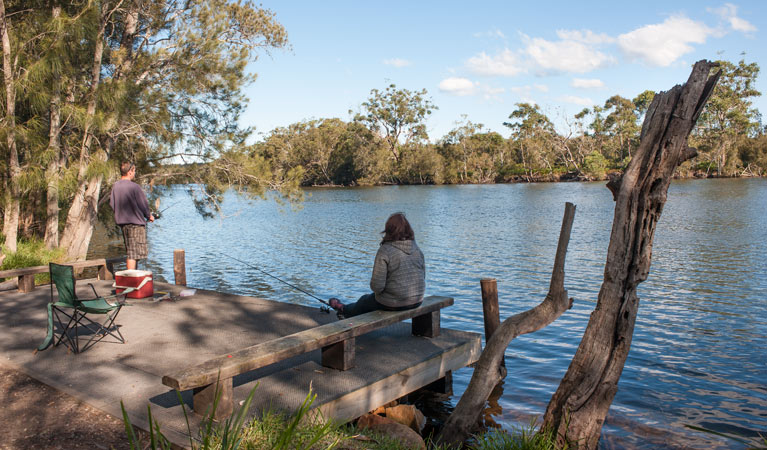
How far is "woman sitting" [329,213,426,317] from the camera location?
5.62 meters

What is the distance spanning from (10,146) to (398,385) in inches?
366

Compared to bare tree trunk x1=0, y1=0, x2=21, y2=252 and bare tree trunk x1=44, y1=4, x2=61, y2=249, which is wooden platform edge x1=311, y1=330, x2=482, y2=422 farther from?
bare tree trunk x1=0, y1=0, x2=21, y2=252

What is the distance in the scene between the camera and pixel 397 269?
566 centimetres

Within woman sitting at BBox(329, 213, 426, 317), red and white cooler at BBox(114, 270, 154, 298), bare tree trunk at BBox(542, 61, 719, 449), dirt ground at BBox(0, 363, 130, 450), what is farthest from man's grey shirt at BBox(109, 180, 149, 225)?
bare tree trunk at BBox(542, 61, 719, 449)

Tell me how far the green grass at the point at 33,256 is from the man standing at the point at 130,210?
3.76 m

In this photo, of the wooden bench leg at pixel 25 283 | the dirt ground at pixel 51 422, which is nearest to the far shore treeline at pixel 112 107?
the wooden bench leg at pixel 25 283

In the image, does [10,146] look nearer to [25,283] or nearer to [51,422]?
[25,283]

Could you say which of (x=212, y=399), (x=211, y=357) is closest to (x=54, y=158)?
(x=211, y=357)

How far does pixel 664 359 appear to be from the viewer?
321 inches

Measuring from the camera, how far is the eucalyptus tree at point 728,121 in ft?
219

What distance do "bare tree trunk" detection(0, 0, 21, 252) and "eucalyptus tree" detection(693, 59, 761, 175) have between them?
237 feet

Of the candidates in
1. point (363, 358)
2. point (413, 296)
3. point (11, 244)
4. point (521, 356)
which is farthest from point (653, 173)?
point (11, 244)

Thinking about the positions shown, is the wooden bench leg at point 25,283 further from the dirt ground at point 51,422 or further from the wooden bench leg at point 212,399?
the wooden bench leg at point 212,399

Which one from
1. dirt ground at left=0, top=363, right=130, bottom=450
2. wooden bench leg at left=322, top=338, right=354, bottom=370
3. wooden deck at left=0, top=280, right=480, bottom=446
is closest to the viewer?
dirt ground at left=0, top=363, right=130, bottom=450
